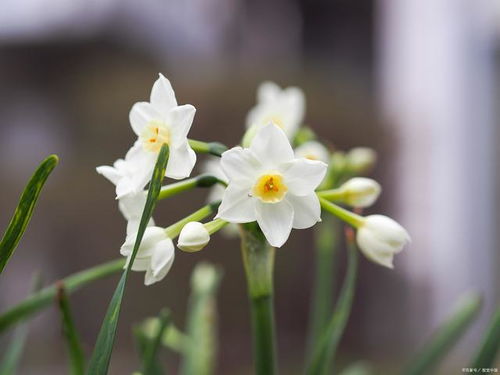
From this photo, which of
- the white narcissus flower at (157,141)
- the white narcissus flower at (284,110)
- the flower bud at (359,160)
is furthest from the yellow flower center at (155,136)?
the flower bud at (359,160)

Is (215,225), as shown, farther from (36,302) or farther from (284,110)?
(284,110)

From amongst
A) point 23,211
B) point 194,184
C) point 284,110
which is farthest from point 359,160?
point 23,211

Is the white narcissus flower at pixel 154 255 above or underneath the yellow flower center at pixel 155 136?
underneath

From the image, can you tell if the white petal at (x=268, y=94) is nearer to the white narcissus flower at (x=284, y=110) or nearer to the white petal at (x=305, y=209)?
the white narcissus flower at (x=284, y=110)

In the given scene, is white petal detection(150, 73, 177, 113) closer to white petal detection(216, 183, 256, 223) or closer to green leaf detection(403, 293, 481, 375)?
white petal detection(216, 183, 256, 223)

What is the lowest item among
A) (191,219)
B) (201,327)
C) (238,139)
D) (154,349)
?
(238,139)
